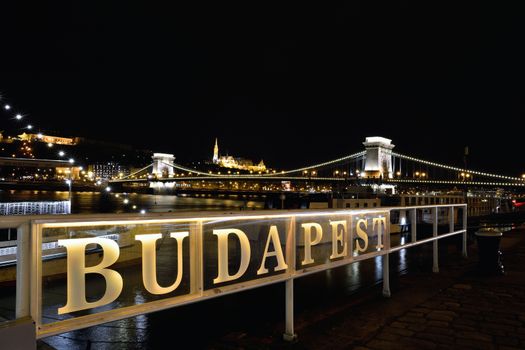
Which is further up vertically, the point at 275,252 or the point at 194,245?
the point at 194,245

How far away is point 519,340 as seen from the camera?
390 centimetres

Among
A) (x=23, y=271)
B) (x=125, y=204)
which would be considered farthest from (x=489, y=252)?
(x=125, y=204)

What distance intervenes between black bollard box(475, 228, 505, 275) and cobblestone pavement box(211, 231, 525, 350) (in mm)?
231

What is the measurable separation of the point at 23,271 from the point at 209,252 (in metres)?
1.50

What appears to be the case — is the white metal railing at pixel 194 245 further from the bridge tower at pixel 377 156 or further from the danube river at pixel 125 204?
the bridge tower at pixel 377 156

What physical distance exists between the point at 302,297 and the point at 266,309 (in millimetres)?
959

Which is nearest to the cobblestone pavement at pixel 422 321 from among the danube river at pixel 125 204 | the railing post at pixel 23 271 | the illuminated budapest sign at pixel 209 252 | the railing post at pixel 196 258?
the illuminated budapest sign at pixel 209 252

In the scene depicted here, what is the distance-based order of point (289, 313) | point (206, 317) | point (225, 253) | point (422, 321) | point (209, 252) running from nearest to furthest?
1. point (225, 253)
2. point (209, 252)
3. point (289, 313)
4. point (422, 321)
5. point (206, 317)

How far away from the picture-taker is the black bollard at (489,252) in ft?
21.6

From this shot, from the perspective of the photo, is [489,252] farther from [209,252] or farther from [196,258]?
[196,258]

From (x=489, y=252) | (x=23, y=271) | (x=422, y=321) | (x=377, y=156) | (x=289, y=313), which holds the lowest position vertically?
(x=422, y=321)

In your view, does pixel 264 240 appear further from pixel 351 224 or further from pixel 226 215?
pixel 351 224

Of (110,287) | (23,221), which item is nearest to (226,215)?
(110,287)

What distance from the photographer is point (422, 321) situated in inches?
177
